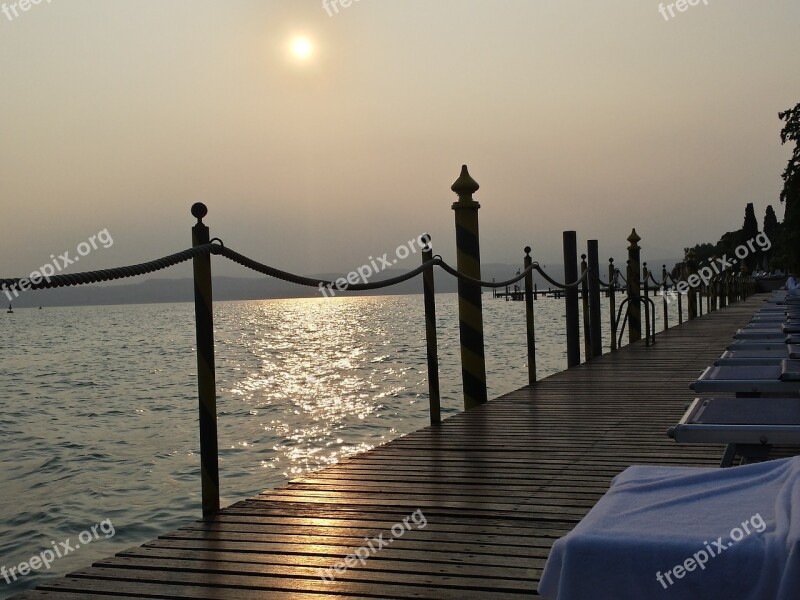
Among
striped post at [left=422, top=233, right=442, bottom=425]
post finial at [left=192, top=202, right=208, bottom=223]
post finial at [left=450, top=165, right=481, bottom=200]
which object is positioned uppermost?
post finial at [left=450, top=165, right=481, bottom=200]

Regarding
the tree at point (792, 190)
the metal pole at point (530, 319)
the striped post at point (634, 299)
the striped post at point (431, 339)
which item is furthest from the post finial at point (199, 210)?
the tree at point (792, 190)

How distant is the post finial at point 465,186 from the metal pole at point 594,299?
498 cm

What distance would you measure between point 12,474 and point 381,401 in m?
6.67

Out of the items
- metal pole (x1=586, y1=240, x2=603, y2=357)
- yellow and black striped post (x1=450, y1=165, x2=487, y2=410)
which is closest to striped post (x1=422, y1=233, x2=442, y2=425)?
yellow and black striped post (x1=450, y1=165, x2=487, y2=410)

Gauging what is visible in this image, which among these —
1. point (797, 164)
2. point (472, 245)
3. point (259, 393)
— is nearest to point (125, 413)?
point (259, 393)

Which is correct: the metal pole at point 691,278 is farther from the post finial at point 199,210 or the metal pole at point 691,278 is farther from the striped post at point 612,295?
the post finial at point 199,210

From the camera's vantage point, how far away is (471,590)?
8.50 feet

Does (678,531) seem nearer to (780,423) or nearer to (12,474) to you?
(780,423)

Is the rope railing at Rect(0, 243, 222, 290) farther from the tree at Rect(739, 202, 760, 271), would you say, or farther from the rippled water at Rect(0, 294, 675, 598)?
the tree at Rect(739, 202, 760, 271)

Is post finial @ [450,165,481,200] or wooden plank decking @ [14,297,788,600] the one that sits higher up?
post finial @ [450,165,481,200]

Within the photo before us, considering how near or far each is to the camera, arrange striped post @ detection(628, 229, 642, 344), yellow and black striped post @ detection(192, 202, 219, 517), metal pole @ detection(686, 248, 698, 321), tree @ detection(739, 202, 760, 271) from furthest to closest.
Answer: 1. tree @ detection(739, 202, 760, 271)
2. metal pole @ detection(686, 248, 698, 321)
3. striped post @ detection(628, 229, 642, 344)
4. yellow and black striped post @ detection(192, 202, 219, 517)

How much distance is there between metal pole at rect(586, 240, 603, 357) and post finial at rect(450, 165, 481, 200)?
16.4 ft

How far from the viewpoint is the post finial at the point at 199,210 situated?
3.71 m

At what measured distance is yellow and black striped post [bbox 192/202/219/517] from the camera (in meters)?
3.69
